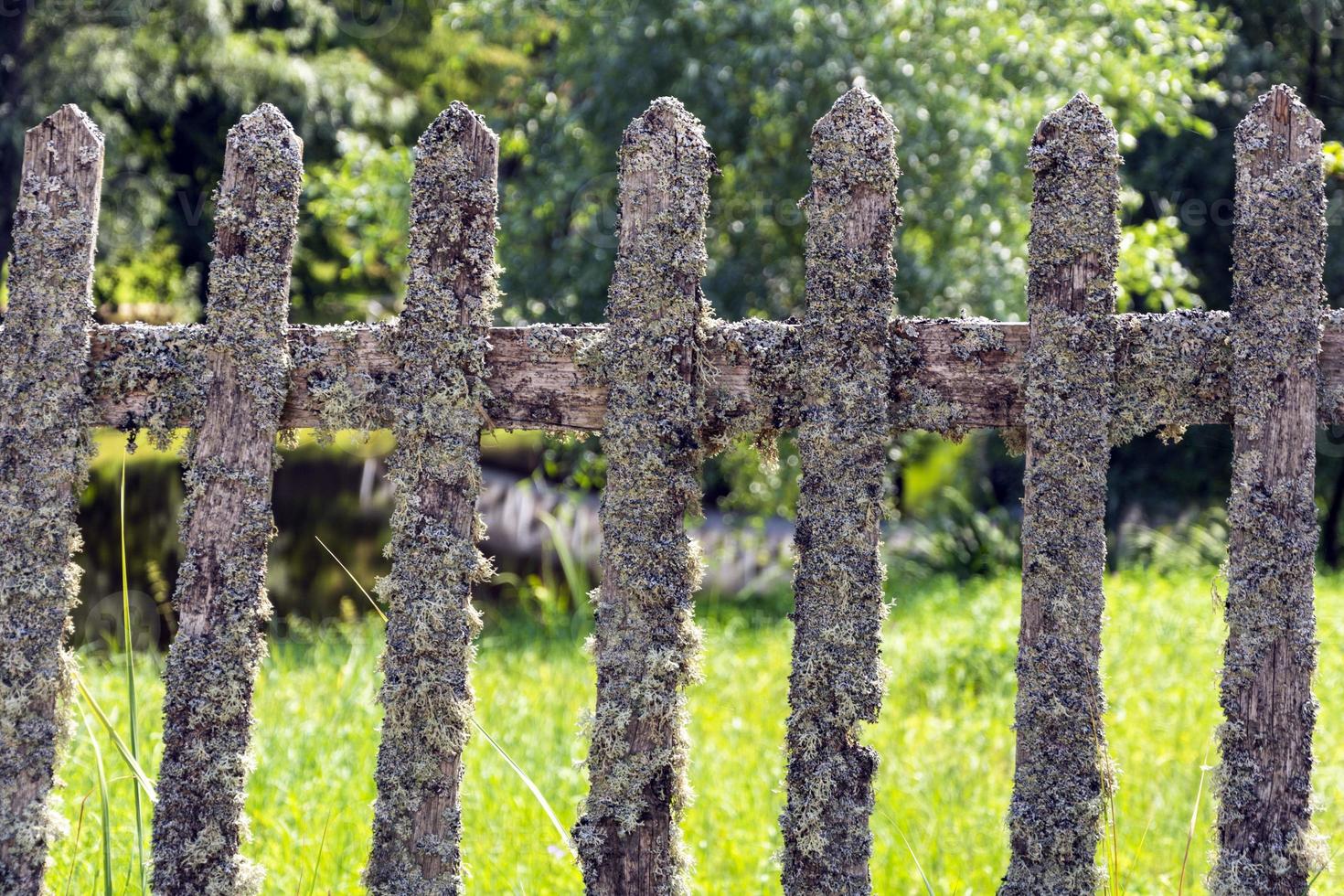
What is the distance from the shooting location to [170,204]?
41.6 feet

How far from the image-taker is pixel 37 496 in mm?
2523

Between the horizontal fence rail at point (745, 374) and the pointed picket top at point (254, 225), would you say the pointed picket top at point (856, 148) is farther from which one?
the pointed picket top at point (254, 225)

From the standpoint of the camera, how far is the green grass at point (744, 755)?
351cm

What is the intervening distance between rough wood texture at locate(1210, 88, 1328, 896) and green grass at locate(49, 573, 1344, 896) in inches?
5.8

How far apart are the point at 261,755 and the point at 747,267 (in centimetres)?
502

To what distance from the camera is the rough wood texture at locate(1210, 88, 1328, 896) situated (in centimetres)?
223

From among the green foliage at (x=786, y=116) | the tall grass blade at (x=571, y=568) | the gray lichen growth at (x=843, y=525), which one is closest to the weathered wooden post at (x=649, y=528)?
the gray lichen growth at (x=843, y=525)

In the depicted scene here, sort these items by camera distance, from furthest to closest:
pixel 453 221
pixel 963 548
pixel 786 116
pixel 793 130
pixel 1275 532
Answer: pixel 963 548, pixel 793 130, pixel 786 116, pixel 453 221, pixel 1275 532

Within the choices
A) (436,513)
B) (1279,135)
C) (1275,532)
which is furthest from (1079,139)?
(436,513)

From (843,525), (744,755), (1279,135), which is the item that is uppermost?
(1279,135)

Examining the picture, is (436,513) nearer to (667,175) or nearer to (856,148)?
(667,175)

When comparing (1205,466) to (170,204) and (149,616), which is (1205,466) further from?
(170,204)

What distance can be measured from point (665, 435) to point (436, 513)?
0.53m

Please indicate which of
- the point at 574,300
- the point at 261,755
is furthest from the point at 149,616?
the point at 261,755
